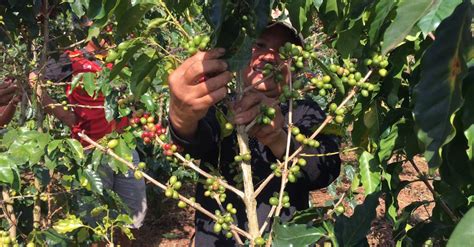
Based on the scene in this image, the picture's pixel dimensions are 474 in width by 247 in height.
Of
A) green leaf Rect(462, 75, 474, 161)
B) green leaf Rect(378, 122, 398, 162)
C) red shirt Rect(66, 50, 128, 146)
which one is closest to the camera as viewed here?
green leaf Rect(462, 75, 474, 161)

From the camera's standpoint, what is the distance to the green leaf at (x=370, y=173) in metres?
1.44

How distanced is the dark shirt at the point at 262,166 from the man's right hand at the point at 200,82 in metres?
0.41

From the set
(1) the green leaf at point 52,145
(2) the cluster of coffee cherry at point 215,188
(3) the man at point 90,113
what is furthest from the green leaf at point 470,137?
(3) the man at point 90,113

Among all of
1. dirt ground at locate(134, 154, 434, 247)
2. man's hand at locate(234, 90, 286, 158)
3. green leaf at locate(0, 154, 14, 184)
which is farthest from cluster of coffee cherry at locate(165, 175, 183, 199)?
dirt ground at locate(134, 154, 434, 247)

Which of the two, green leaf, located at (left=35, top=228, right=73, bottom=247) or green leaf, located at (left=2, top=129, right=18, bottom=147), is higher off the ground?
green leaf, located at (left=2, top=129, right=18, bottom=147)

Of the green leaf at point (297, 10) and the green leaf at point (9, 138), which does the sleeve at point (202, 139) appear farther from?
the green leaf at point (9, 138)

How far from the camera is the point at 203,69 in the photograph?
1251 mm

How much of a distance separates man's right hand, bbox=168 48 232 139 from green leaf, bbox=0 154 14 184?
0.82 meters

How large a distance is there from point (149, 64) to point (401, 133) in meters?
0.68

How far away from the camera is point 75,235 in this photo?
Result: 240cm

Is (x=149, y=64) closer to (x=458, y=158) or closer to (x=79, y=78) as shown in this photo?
(x=458, y=158)

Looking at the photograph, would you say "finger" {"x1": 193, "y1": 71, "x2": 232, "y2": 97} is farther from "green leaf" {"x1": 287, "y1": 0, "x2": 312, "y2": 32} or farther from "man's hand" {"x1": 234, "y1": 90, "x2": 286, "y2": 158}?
"green leaf" {"x1": 287, "y1": 0, "x2": 312, "y2": 32}

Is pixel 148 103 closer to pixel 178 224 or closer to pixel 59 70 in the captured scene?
pixel 59 70

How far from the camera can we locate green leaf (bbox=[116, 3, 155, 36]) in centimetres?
127
